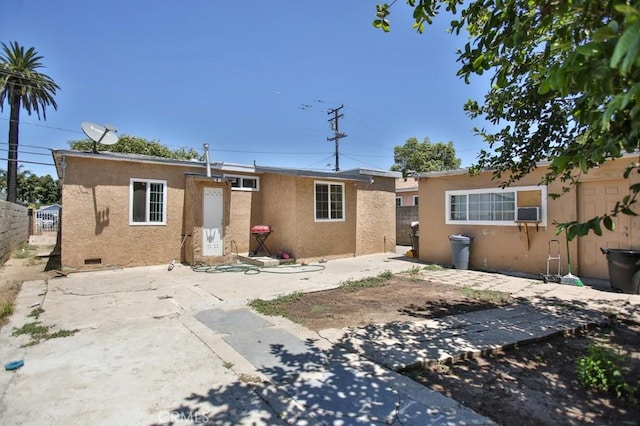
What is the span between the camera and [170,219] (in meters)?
11.4

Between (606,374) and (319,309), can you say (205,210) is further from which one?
(606,374)

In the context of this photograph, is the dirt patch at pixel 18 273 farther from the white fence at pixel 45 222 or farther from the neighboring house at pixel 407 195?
the neighboring house at pixel 407 195

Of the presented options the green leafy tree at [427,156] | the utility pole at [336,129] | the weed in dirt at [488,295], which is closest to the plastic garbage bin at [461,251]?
the weed in dirt at [488,295]

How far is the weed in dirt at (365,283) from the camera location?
26.1 feet

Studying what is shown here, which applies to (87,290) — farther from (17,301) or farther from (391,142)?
(391,142)

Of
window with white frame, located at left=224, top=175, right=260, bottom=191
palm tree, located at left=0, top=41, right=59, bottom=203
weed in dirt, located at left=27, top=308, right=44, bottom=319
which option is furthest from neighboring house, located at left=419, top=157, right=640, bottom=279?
palm tree, located at left=0, top=41, right=59, bottom=203

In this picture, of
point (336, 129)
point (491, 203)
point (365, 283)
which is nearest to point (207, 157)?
point (365, 283)

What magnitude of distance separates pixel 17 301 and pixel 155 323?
12.1ft

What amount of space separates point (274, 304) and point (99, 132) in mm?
7871

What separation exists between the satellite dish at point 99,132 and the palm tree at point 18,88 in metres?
15.0

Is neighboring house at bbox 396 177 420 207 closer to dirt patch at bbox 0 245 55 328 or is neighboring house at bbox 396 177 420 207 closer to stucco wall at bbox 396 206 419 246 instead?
stucco wall at bbox 396 206 419 246

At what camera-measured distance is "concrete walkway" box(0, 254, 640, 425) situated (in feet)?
9.51

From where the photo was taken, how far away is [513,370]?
379 centimetres

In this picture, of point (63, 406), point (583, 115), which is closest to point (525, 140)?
point (583, 115)
